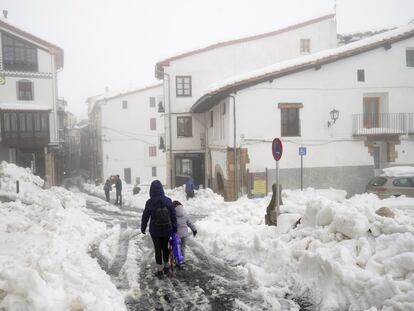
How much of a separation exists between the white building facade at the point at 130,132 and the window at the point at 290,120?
2471 centimetres

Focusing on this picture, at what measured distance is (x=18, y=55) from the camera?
2944cm

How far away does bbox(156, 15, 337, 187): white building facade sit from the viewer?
26.3 m

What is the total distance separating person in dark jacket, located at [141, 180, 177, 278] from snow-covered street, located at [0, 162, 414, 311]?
41cm

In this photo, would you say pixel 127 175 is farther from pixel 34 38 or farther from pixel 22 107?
pixel 34 38

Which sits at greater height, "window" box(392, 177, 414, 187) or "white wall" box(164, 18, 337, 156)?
"white wall" box(164, 18, 337, 156)

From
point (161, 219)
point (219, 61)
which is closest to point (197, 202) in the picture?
point (219, 61)

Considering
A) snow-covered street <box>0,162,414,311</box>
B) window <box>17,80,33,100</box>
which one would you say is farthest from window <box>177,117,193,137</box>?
snow-covered street <box>0,162,414,311</box>

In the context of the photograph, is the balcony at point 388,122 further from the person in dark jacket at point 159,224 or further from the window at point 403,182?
the person in dark jacket at point 159,224

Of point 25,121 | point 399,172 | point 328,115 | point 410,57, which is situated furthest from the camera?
point 25,121

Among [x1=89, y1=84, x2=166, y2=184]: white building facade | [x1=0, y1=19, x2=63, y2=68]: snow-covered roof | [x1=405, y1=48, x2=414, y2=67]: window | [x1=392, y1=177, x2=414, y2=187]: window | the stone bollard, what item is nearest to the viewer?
the stone bollard

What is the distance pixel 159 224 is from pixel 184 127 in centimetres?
2081

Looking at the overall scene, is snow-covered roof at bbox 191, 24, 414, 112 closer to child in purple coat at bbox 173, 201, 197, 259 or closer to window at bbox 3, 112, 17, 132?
child in purple coat at bbox 173, 201, 197, 259

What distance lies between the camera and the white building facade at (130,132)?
4188 cm

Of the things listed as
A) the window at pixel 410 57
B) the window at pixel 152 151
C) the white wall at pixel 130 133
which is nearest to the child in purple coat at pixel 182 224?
the window at pixel 410 57
